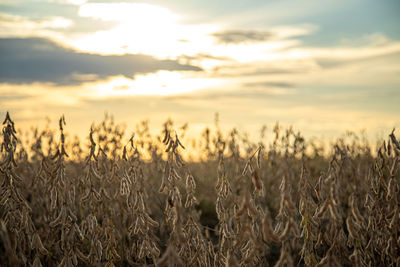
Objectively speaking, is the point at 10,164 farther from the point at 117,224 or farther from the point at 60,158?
the point at 117,224

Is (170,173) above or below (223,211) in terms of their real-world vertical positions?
above

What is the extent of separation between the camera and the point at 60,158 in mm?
2521

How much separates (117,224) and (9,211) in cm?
138

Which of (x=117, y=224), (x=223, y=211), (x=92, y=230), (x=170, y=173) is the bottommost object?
(x=117, y=224)

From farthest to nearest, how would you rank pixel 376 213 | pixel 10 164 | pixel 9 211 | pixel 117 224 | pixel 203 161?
pixel 203 161, pixel 117 224, pixel 376 213, pixel 9 211, pixel 10 164

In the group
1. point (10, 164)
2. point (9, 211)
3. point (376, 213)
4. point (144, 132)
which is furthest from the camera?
point (144, 132)

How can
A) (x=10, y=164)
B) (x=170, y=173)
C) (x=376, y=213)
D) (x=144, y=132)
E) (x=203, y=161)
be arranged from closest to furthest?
(x=170, y=173)
(x=10, y=164)
(x=376, y=213)
(x=144, y=132)
(x=203, y=161)

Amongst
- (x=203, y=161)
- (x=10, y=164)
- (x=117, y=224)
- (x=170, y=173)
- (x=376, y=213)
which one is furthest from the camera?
(x=203, y=161)

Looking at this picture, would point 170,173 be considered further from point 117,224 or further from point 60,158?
point 117,224

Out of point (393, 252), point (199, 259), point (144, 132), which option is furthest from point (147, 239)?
point (144, 132)

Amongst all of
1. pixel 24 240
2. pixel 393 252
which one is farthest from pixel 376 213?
pixel 24 240

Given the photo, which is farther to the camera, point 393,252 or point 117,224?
point 117,224

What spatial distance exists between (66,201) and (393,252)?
2.53 metres

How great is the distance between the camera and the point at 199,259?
2482 millimetres
